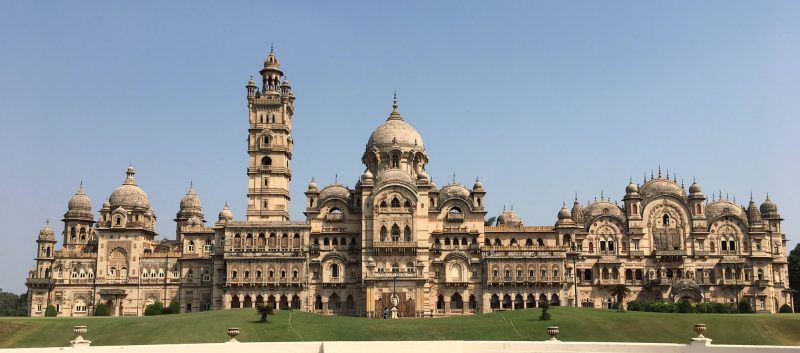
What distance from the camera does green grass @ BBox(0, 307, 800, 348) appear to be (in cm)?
4944

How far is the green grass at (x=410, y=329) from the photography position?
162 feet

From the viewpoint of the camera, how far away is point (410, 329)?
50906 millimetres

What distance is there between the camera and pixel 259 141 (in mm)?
78562

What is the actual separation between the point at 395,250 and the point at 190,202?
31419 millimetres

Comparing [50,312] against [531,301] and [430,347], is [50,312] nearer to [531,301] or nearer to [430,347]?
[531,301]

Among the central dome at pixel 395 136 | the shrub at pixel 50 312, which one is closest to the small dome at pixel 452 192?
the central dome at pixel 395 136

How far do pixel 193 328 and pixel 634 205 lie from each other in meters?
44.4

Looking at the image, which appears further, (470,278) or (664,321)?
(470,278)

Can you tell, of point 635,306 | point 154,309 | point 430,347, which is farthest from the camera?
point 154,309

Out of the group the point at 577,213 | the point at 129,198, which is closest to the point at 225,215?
the point at 129,198

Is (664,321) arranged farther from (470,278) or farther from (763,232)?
(763,232)

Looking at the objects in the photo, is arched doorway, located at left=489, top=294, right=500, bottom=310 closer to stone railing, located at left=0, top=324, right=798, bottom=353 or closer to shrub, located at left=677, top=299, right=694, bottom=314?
Answer: shrub, located at left=677, top=299, right=694, bottom=314

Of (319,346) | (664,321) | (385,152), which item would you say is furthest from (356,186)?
(319,346)

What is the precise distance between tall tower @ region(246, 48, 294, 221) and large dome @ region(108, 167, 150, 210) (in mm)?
13542
